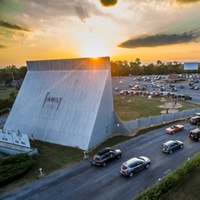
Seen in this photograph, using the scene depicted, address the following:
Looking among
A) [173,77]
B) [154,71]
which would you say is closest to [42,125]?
[173,77]

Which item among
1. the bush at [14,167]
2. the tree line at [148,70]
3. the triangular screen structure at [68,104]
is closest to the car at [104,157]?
the triangular screen structure at [68,104]

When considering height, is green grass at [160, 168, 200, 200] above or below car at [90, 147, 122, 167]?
below

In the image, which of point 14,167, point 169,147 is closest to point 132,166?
point 169,147

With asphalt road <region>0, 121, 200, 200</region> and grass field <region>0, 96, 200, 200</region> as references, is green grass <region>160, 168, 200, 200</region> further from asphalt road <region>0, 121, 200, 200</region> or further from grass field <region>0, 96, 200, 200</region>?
asphalt road <region>0, 121, 200, 200</region>

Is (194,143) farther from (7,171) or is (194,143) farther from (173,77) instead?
(173,77)

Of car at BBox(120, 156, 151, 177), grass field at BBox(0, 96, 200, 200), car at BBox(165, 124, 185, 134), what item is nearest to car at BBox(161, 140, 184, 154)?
car at BBox(120, 156, 151, 177)
